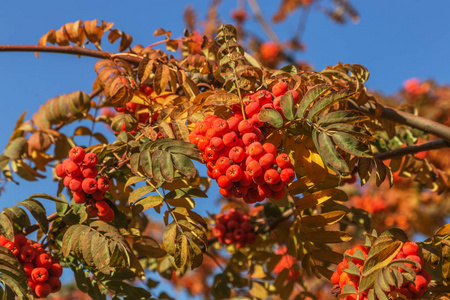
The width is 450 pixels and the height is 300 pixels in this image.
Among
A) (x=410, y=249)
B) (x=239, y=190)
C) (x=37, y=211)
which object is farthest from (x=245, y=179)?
(x=37, y=211)

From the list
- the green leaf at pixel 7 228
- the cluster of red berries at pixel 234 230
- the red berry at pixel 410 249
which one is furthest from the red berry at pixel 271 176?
the cluster of red berries at pixel 234 230

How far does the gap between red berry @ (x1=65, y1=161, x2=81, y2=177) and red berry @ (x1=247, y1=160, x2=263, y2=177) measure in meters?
0.65

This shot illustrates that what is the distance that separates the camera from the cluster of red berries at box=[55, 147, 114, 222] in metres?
1.69

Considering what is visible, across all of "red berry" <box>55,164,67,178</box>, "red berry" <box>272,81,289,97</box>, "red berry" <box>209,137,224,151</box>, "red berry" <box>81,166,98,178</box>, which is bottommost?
"red berry" <box>209,137,224,151</box>

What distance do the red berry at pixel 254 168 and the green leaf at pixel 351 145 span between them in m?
0.25

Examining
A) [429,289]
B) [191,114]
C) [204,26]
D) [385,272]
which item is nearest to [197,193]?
[191,114]

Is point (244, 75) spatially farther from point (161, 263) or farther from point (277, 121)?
point (161, 263)

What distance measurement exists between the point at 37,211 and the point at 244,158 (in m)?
0.88

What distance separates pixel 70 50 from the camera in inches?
94.9

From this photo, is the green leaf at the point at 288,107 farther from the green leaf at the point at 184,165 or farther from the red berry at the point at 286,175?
the green leaf at the point at 184,165

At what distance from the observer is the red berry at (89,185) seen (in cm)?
168

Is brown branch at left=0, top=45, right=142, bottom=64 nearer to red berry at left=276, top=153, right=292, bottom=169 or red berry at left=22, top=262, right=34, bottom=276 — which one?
red berry at left=22, top=262, right=34, bottom=276

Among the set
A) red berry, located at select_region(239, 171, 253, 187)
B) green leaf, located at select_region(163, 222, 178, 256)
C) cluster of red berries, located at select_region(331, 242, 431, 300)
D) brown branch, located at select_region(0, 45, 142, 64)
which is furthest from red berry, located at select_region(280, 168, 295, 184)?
brown branch, located at select_region(0, 45, 142, 64)

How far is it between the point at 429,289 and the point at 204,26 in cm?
659
